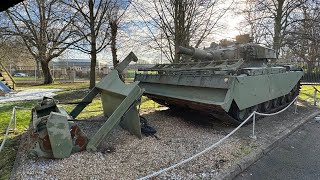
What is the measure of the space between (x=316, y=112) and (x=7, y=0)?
8.67 meters

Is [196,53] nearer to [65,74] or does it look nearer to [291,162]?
[291,162]

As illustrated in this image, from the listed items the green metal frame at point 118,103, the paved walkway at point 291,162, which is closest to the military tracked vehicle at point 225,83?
the paved walkway at point 291,162

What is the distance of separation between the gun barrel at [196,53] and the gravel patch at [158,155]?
1.76 meters

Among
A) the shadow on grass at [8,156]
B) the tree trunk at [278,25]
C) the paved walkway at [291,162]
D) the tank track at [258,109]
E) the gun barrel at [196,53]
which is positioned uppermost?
the tree trunk at [278,25]

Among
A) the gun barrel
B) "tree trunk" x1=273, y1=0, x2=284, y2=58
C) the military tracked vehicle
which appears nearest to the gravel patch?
the military tracked vehicle

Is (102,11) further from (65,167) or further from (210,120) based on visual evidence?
(65,167)

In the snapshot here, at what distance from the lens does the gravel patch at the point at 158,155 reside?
3678mm

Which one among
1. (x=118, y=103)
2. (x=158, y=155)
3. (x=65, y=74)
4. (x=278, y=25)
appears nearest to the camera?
(x=158, y=155)

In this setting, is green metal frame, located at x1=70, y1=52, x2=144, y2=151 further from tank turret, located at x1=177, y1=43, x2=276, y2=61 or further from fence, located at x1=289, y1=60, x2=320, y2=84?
fence, located at x1=289, y1=60, x2=320, y2=84

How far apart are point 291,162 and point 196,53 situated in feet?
12.4

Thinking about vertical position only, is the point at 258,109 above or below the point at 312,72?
below

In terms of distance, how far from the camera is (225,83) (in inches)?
215

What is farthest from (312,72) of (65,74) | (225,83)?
(65,74)

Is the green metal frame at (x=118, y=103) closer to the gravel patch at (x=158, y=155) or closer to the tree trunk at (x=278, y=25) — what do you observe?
the gravel patch at (x=158, y=155)
